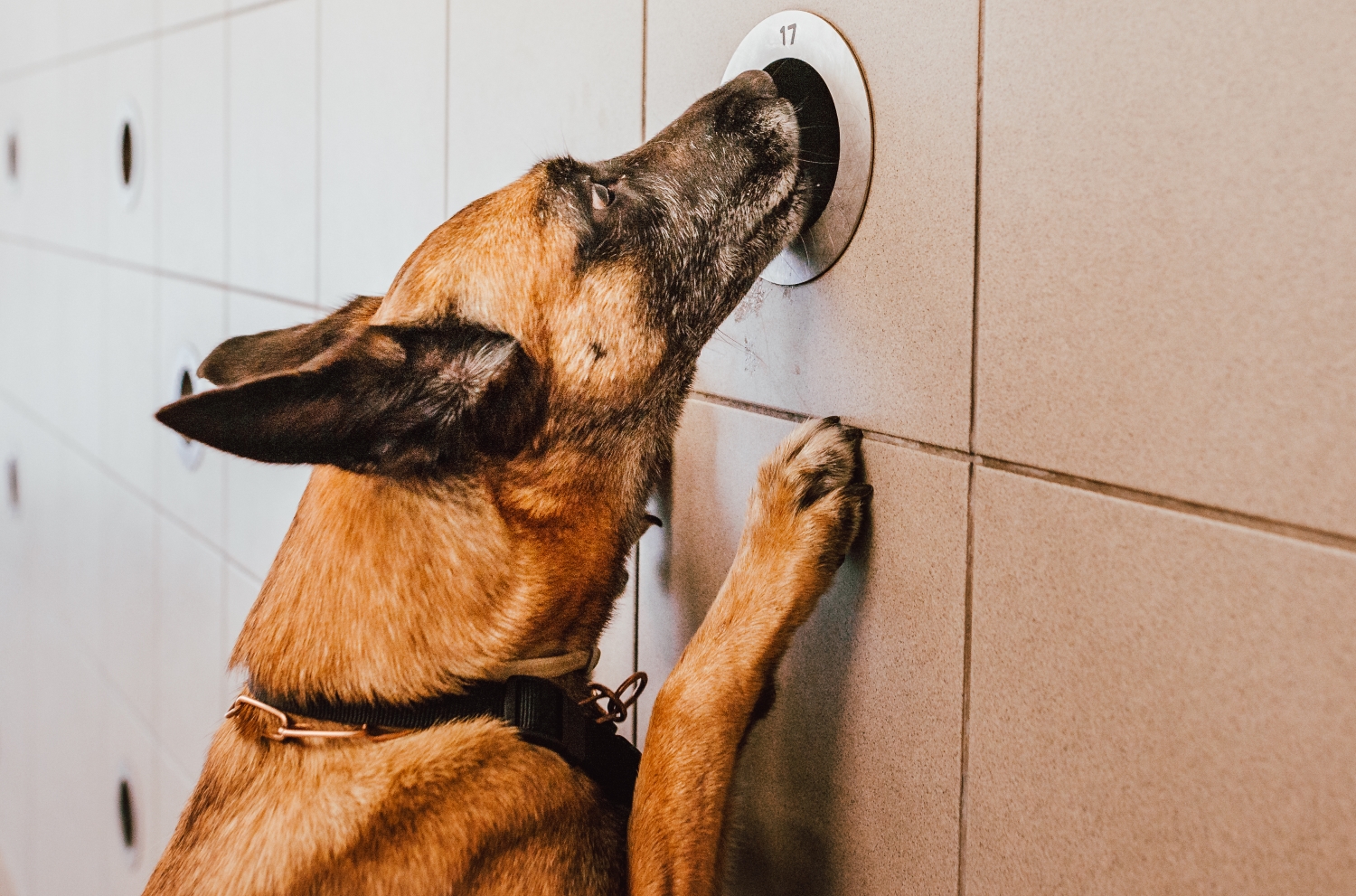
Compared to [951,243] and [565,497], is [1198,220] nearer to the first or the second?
[951,243]

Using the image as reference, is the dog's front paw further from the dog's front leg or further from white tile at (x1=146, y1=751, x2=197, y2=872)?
white tile at (x1=146, y1=751, x2=197, y2=872)

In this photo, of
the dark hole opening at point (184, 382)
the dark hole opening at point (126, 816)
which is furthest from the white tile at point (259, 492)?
the dark hole opening at point (126, 816)

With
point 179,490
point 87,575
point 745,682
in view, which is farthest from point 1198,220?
point 87,575

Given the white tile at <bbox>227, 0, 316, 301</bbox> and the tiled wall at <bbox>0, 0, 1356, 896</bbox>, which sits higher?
the white tile at <bbox>227, 0, 316, 301</bbox>

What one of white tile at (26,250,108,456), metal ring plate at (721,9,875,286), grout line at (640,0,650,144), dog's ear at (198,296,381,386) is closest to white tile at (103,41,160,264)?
white tile at (26,250,108,456)

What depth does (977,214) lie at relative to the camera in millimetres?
1005

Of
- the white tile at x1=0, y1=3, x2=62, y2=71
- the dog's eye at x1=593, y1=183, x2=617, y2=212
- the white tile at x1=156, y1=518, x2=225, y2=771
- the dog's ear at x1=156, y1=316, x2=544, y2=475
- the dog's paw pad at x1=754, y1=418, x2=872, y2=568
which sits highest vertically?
the white tile at x1=0, y1=3, x2=62, y2=71

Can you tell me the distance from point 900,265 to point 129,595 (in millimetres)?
3304

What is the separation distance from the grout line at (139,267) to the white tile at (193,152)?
0.02 m

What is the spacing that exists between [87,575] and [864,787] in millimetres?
3779

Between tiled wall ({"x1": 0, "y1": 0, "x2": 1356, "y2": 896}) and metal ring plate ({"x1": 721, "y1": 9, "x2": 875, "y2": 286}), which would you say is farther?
metal ring plate ({"x1": 721, "y1": 9, "x2": 875, "y2": 286})

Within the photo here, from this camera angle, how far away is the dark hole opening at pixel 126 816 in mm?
3507

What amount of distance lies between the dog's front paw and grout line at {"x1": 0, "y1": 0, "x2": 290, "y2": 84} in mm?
1868

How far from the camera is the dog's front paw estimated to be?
116 centimetres
